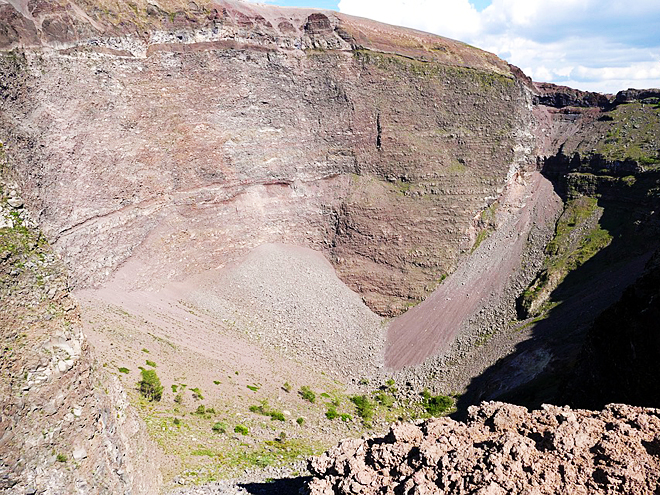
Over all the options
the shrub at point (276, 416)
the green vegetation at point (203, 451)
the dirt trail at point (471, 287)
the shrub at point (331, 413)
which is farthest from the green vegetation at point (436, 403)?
the green vegetation at point (203, 451)

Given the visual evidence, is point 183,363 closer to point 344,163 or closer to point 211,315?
point 211,315

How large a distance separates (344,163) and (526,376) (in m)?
30.8

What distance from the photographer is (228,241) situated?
5319 cm

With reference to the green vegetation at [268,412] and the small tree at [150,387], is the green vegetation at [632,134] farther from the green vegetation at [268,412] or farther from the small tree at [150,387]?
the small tree at [150,387]

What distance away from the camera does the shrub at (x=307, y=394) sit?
133 feet

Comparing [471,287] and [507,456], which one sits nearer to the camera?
[507,456]

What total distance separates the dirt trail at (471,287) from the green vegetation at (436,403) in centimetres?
448

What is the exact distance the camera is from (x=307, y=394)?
134ft

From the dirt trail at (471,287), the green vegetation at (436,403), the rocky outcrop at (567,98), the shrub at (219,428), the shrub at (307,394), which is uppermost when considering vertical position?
the rocky outcrop at (567,98)

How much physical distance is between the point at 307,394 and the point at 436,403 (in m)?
11.3

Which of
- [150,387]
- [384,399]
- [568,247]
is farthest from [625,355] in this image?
[568,247]

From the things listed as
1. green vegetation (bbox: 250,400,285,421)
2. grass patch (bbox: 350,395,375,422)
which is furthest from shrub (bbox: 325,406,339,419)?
green vegetation (bbox: 250,400,285,421)

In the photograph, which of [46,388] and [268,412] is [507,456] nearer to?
[46,388]

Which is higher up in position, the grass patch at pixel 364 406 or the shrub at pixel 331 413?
the shrub at pixel 331 413
